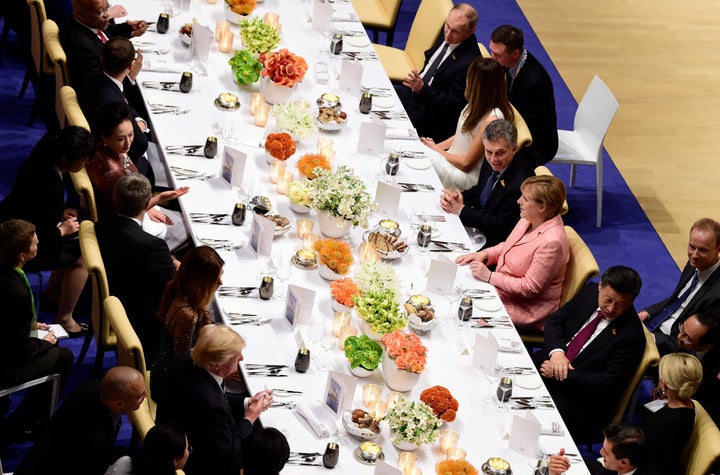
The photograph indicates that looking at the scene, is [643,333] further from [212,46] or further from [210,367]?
[212,46]

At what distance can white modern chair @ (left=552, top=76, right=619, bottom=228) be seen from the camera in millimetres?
8688

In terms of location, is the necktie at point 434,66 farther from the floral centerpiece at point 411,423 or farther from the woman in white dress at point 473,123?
the floral centerpiece at point 411,423

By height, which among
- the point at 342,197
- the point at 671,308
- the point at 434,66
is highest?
the point at 342,197

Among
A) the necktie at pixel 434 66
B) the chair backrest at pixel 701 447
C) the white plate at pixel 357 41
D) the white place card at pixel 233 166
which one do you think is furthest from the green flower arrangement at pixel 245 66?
the chair backrest at pixel 701 447

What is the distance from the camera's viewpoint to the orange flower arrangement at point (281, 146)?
22.2 feet

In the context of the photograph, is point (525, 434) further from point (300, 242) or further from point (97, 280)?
point (97, 280)

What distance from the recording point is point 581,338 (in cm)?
638

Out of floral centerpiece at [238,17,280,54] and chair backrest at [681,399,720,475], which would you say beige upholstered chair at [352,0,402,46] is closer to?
floral centerpiece at [238,17,280,54]

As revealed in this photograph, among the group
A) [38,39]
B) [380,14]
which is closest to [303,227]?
→ [38,39]

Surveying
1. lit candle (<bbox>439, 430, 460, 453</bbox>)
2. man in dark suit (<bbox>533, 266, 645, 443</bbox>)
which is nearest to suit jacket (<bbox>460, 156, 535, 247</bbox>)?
man in dark suit (<bbox>533, 266, 645, 443</bbox>)

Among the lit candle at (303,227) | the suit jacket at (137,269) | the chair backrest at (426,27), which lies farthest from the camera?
the chair backrest at (426,27)

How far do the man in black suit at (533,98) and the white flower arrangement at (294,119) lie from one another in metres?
1.89

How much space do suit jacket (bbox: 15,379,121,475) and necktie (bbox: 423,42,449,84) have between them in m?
4.58

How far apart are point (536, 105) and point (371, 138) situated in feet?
5.57
